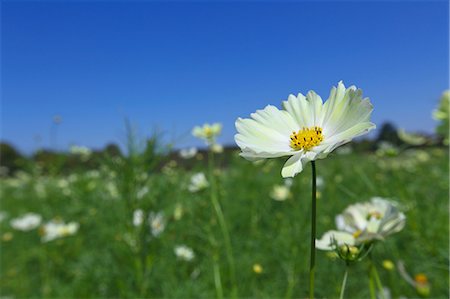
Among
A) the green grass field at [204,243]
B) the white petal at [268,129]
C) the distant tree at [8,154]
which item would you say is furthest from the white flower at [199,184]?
the distant tree at [8,154]

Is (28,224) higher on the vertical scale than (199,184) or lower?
lower

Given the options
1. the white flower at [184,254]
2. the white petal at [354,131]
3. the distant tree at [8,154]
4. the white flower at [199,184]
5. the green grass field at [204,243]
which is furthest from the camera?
the distant tree at [8,154]

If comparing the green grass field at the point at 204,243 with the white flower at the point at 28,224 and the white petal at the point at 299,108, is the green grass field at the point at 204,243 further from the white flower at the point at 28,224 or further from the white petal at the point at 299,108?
the white petal at the point at 299,108

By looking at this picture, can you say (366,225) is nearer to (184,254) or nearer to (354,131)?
(354,131)

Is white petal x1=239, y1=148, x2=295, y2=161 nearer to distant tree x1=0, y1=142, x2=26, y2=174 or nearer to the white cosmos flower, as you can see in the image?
the white cosmos flower

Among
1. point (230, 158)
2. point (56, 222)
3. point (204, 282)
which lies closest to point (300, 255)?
point (204, 282)

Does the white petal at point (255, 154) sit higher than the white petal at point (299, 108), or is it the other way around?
the white petal at point (299, 108)

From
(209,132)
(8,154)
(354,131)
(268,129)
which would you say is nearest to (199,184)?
(209,132)
